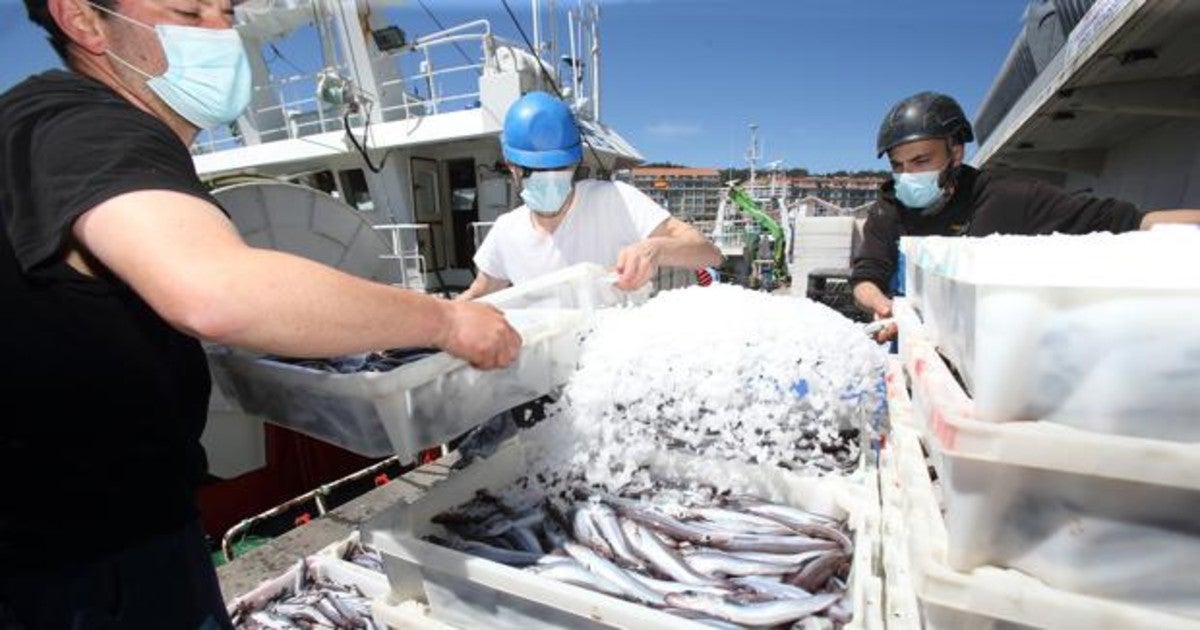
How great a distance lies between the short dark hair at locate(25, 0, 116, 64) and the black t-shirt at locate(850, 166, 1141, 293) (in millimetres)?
3811

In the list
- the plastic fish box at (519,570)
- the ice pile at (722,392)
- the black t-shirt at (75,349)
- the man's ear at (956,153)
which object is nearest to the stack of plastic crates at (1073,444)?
the plastic fish box at (519,570)

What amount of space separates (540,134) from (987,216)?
8.64 ft

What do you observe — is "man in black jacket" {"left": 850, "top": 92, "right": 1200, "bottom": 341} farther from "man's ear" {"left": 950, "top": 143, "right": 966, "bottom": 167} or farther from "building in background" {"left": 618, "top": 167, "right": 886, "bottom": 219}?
"building in background" {"left": 618, "top": 167, "right": 886, "bottom": 219}

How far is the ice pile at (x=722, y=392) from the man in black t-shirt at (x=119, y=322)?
55cm

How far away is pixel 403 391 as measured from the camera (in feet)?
4.93

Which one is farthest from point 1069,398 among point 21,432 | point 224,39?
point 224,39

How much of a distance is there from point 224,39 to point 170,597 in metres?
1.51

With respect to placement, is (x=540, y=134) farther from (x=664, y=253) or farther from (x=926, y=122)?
(x=926, y=122)

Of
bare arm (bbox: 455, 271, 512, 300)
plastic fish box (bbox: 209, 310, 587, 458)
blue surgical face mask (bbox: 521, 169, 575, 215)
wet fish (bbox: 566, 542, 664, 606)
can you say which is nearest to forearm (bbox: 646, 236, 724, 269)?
blue surgical face mask (bbox: 521, 169, 575, 215)

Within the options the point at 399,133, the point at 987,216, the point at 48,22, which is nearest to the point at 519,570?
the point at 48,22

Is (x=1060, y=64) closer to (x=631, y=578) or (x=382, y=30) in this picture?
(x=631, y=578)

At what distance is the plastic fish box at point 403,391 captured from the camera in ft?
4.95

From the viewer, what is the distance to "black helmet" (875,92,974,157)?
3453 mm

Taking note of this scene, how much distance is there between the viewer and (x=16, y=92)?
3.97 feet
